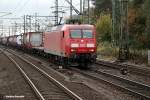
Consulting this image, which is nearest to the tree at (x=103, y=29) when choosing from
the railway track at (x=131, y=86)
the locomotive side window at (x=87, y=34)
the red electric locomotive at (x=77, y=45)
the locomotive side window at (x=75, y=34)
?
the red electric locomotive at (x=77, y=45)

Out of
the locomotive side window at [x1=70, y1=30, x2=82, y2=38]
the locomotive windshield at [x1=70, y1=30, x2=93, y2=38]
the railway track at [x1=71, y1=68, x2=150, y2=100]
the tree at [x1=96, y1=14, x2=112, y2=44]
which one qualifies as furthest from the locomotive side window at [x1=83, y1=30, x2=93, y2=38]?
the tree at [x1=96, y1=14, x2=112, y2=44]

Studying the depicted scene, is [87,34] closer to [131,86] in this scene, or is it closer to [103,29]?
[131,86]

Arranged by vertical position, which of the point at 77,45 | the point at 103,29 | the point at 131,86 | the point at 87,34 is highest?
the point at 103,29

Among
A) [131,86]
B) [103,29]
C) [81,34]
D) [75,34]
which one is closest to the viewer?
[131,86]

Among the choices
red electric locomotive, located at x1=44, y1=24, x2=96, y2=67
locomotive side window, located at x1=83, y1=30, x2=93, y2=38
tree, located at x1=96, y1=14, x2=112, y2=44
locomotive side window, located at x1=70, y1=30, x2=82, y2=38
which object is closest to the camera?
red electric locomotive, located at x1=44, y1=24, x2=96, y2=67

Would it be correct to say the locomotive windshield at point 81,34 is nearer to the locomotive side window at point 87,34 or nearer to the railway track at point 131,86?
the locomotive side window at point 87,34

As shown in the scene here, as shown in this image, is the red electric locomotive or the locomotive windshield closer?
the red electric locomotive

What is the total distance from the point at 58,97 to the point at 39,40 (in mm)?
38326

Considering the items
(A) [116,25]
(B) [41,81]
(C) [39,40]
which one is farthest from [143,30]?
(B) [41,81]

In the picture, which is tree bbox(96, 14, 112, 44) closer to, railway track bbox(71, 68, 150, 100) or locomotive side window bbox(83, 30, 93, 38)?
locomotive side window bbox(83, 30, 93, 38)

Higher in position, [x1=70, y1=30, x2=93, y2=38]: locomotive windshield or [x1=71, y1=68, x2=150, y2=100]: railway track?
[x1=70, y1=30, x2=93, y2=38]: locomotive windshield

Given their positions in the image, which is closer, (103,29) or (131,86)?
(131,86)

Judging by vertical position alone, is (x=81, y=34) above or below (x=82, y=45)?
above

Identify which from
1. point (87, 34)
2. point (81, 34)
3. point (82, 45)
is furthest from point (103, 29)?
point (82, 45)
